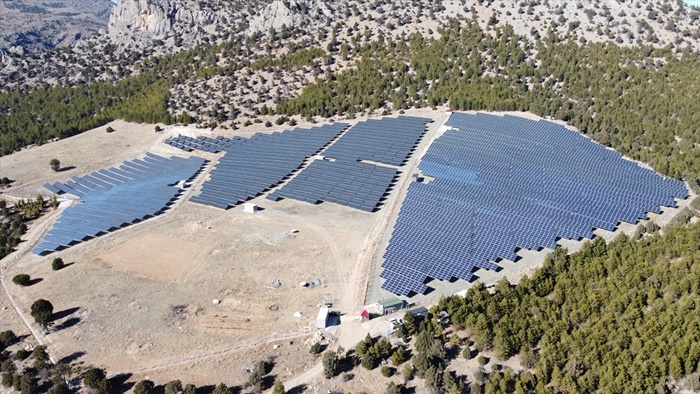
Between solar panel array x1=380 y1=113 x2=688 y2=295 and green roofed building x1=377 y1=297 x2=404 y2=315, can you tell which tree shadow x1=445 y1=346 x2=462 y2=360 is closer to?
green roofed building x1=377 y1=297 x2=404 y2=315

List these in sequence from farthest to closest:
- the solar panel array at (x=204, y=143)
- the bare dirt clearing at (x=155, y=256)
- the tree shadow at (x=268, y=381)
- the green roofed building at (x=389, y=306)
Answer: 1. the solar panel array at (x=204, y=143)
2. the bare dirt clearing at (x=155, y=256)
3. the green roofed building at (x=389, y=306)
4. the tree shadow at (x=268, y=381)

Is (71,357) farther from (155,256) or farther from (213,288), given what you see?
(155,256)

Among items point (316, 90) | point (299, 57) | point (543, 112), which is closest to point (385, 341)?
point (543, 112)

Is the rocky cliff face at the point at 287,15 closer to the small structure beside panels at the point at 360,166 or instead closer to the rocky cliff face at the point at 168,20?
the rocky cliff face at the point at 168,20

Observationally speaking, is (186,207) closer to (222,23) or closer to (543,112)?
(543,112)

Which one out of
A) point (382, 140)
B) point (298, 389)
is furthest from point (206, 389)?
point (382, 140)

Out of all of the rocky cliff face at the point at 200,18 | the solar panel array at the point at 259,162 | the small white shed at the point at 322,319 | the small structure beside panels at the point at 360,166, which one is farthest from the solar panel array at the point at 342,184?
the rocky cliff face at the point at 200,18
